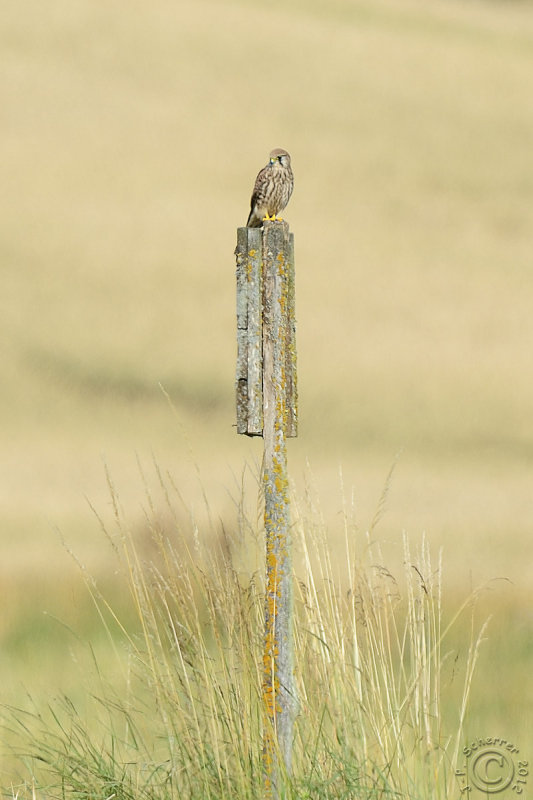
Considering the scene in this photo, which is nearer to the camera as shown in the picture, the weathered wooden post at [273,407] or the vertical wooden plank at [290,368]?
the weathered wooden post at [273,407]

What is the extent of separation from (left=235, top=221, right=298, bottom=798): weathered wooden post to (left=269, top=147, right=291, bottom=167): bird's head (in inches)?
37.8

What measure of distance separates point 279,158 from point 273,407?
5.00 ft

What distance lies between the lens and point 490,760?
5.59m

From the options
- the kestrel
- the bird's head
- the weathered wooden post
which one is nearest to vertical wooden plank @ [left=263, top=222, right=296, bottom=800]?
the weathered wooden post

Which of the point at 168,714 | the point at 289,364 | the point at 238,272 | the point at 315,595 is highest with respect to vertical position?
the point at 238,272

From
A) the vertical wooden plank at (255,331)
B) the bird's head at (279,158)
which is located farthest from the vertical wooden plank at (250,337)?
the bird's head at (279,158)

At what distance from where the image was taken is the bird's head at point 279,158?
5.45 metres

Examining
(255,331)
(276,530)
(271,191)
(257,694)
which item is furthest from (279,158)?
(257,694)

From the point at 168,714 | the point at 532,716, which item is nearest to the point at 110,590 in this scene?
the point at 532,716

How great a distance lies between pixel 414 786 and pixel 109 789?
1175 mm

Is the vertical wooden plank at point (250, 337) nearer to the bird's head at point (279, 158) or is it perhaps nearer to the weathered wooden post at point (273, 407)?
the weathered wooden post at point (273, 407)

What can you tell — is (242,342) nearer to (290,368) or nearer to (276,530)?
(290,368)

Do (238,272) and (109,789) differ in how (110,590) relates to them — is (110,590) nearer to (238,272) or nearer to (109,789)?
(109,789)

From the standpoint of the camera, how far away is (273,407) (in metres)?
4.45
